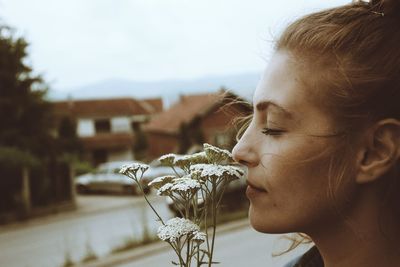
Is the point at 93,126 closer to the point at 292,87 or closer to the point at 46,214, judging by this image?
the point at 46,214

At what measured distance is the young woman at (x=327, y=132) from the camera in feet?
2.90

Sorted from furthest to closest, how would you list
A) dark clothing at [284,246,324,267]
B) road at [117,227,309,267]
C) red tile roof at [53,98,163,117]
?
red tile roof at [53,98,163,117], road at [117,227,309,267], dark clothing at [284,246,324,267]

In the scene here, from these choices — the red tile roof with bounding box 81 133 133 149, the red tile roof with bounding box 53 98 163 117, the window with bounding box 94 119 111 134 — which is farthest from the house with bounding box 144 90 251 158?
the window with bounding box 94 119 111 134

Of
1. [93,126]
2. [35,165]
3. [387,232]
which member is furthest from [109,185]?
[387,232]

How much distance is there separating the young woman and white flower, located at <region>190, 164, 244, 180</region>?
9 centimetres

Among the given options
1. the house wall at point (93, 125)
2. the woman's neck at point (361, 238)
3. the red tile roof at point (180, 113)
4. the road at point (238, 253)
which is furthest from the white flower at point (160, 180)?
the house wall at point (93, 125)

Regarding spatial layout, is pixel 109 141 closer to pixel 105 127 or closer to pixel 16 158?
pixel 105 127

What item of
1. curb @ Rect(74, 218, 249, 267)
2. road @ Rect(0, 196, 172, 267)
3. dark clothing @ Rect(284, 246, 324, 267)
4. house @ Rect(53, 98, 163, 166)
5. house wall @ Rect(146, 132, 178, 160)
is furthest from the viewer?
house @ Rect(53, 98, 163, 166)

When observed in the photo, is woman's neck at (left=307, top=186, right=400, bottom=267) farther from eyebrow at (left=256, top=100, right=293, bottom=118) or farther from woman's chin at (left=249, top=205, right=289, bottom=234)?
eyebrow at (left=256, top=100, right=293, bottom=118)

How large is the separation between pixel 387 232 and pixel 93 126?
1624 inches

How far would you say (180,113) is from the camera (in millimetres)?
36844

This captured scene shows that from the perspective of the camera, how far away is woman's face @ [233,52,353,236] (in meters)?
0.88

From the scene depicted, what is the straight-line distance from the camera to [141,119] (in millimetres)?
43094

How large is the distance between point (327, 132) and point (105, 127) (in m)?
41.6
